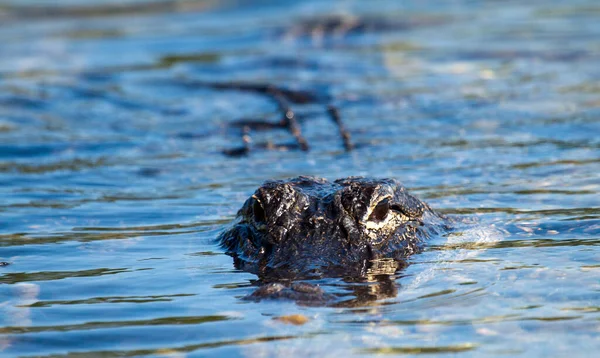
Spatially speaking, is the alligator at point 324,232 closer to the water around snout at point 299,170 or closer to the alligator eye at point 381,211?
the alligator eye at point 381,211

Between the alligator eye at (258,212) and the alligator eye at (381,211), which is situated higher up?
the alligator eye at (258,212)

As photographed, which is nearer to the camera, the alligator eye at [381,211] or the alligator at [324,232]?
the alligator at [324,232]

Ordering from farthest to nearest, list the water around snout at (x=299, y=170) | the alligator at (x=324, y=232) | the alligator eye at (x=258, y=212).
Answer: the alligator eye at (x=258, y=212), the alligator at (x=324, y=232), the water around snout at (x=299, y=170)

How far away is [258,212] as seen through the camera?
17.1 ft

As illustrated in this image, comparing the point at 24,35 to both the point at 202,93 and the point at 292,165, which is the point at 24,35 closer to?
the point at 202,93

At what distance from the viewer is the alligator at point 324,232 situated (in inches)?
193

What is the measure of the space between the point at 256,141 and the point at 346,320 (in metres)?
4.86

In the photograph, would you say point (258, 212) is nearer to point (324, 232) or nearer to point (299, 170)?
point (324, 232)

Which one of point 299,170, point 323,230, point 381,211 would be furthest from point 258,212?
point 299,170

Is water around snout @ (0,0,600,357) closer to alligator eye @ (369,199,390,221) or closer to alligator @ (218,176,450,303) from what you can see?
alligator @ (218,176,450,303)

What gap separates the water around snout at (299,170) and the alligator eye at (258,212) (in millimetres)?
334

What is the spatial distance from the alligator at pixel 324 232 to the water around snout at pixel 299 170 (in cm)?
13

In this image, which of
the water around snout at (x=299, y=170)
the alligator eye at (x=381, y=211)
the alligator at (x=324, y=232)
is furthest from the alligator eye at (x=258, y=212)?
the alligator eye at (x=381, y=211)

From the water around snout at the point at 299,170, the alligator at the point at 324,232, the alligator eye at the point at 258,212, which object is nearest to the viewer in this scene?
the water around snout at the point at 299,170
